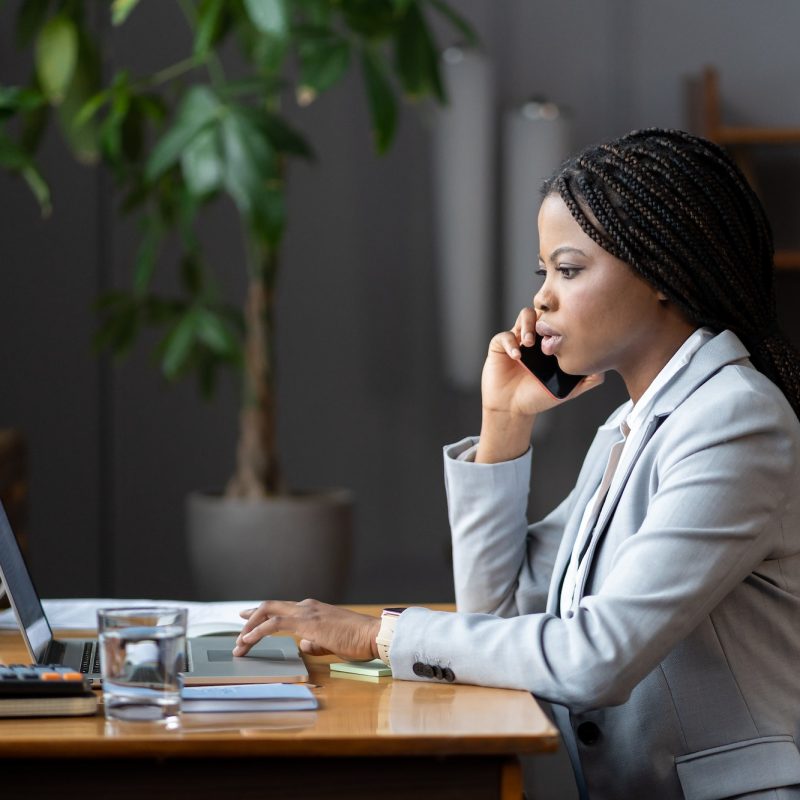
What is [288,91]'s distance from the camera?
4.11m

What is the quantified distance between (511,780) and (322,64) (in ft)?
7.05

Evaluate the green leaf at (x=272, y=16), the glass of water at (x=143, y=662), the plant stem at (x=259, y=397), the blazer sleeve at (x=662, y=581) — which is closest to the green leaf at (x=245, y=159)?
the green leaf at (x=272, y=16)

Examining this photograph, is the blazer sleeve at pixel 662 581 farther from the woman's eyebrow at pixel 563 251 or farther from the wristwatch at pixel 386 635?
the woman's eyebrow at pixel 563 251

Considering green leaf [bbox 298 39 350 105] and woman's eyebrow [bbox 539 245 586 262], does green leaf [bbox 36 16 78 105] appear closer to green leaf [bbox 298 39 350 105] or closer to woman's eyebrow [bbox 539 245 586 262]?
green leaf [bbox 298 39 350 105]

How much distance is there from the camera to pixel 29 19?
3.09 metres

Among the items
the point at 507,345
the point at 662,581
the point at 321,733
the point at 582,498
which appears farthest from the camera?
the point at 507,345

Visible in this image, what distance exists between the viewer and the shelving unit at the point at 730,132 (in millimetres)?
3760

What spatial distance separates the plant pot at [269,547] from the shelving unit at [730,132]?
1607mm

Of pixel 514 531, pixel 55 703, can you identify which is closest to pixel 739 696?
pixel 514 531

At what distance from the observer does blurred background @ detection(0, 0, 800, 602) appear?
408cm

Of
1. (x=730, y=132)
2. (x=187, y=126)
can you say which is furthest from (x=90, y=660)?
(x=730, y=132)

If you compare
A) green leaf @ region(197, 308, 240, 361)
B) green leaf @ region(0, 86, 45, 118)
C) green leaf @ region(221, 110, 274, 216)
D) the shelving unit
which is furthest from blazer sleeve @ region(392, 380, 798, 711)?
the shelving unit

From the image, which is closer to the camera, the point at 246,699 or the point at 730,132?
the point at 246,699

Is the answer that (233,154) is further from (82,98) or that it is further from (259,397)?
(259,397)
